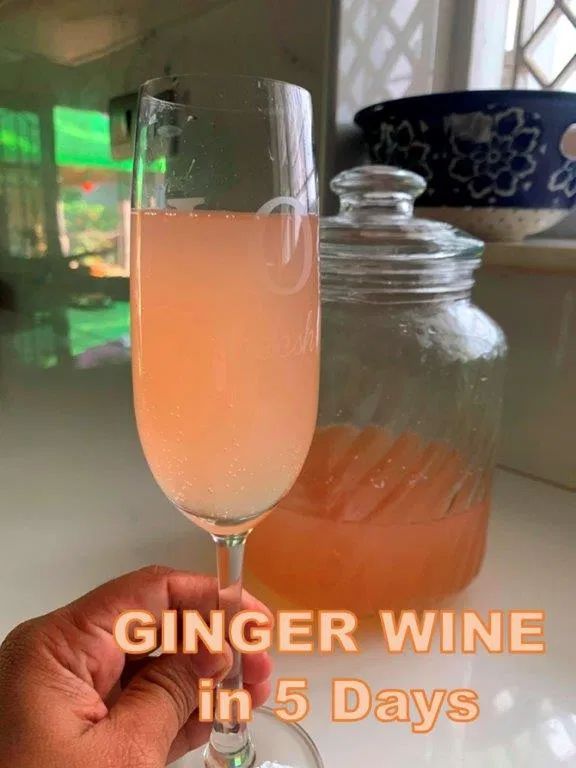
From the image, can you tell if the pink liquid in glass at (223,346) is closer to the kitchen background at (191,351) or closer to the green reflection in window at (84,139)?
the kitchen background at (191,351)

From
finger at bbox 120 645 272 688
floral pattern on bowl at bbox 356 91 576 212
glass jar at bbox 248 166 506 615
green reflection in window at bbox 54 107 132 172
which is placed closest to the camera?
finger at bbox 120 645 272 688

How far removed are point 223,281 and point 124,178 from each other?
51.7 inches

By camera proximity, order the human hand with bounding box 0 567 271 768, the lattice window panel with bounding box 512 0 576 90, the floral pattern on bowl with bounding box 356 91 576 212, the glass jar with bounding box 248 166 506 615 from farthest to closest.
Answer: the lattice window panel with bounding box 512 0 576 90, the floral pattern on bowl with bounding box 356 91 576 212, the glass jar with bounding box 248 166 506 615, the human hand with bounding box 0 567 271 768

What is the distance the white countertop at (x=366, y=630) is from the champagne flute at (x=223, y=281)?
0.62 feet

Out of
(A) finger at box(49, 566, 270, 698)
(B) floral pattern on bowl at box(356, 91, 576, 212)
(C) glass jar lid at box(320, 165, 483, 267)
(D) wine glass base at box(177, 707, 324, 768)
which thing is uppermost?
(B) floral pattern on bowl at box(356, 91, 576, 212)

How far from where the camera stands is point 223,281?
42 cm

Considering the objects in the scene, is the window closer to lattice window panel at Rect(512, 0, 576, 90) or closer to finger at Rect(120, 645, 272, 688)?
lattice window panel at Rect(512, 0, 576, 90)

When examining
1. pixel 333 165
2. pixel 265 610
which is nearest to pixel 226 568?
pixel 265 610

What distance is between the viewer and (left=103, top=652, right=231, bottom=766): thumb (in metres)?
0.42

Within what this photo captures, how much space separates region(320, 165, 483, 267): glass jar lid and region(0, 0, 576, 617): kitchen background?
0.88 ft

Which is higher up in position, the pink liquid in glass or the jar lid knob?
the jar lid knob
